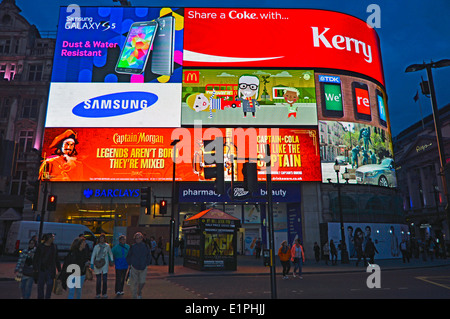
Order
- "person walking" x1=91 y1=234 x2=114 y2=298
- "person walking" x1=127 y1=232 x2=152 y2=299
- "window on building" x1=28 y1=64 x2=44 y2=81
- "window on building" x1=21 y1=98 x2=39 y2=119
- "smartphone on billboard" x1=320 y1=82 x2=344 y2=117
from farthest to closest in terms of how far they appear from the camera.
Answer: "window on building" x1=28 y1=64 x2=44 y2=81 → "window on building" x1=21 y1=98 x2=39 y2=119 → "smartphone on billboard" x1=320 y1=82 x2=344 y2=117 → "person walking" x1=91 y1=234 x2=114 y2=298 → "person walking" x1=127 y1=232 x2=152 y2=299

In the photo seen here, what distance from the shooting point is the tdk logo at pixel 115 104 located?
31.2m

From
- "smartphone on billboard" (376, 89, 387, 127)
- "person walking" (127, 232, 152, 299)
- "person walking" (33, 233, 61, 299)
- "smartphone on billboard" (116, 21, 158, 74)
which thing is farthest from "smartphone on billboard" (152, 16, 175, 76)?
"person walking" (33, 233, 61, 299)

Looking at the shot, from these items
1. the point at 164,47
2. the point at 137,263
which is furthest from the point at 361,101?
the point at 137,263

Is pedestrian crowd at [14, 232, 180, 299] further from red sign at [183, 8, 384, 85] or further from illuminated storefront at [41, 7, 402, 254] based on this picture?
red sign at [183, 8, 384, 85]

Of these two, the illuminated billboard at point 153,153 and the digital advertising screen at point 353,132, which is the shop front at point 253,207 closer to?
the illuminated billboard at point 153,153

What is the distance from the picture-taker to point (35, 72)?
36.2 m

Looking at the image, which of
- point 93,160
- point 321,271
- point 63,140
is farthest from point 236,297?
point 63,140

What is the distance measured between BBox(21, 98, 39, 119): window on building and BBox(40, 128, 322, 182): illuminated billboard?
20.5ft

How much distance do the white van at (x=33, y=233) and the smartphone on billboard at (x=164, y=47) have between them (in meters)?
15.8

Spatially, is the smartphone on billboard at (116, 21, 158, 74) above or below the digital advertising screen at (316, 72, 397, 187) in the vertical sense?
above

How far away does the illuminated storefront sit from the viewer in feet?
101

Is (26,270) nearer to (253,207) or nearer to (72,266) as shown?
(72,266)

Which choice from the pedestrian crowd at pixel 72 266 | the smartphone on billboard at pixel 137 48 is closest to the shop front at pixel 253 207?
the smartphone on billboard at pixel 137 48
